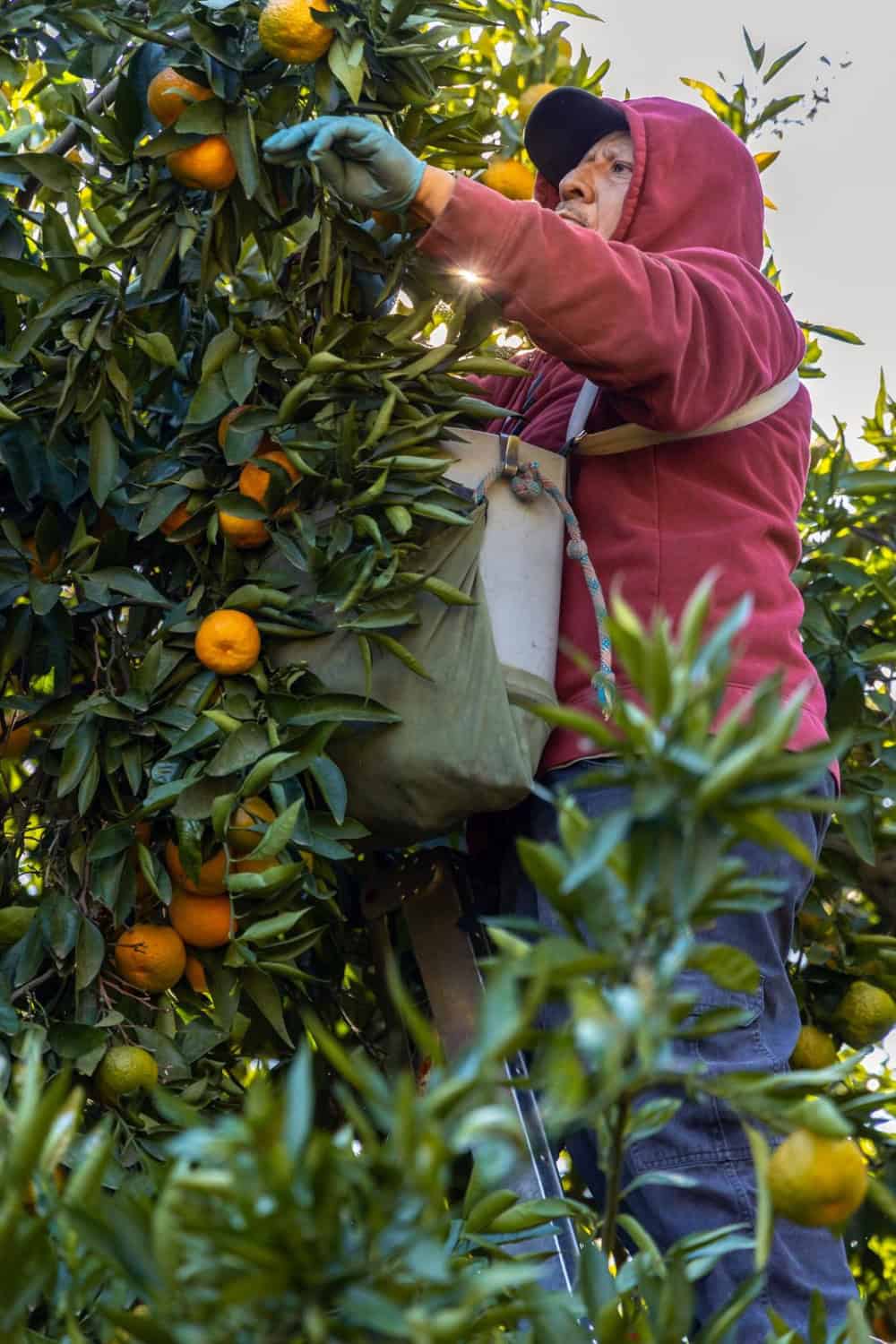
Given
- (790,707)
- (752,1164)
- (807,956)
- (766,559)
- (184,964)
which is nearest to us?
(790,707)

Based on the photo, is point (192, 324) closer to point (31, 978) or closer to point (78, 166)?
point (78, 166)

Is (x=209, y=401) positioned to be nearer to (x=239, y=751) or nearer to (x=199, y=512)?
(x=199, y=512)

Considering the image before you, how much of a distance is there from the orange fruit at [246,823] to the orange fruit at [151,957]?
119 mm

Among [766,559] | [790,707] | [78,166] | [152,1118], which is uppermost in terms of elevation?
[790,707]

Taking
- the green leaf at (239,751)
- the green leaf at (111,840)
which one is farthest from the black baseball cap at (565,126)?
the green leaf at (111,840)

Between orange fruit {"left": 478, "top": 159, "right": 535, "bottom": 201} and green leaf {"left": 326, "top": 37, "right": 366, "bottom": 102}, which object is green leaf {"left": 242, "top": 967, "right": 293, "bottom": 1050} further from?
orange fruit {"left": 478, "top": 159, "right": 535, "bottom": 201}

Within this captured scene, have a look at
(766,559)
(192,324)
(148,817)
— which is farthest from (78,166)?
(766,559)

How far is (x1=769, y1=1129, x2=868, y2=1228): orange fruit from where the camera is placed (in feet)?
3.50

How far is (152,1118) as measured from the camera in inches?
68.1

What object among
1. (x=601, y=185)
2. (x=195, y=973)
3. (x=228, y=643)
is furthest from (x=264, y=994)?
(x=601, y=185)

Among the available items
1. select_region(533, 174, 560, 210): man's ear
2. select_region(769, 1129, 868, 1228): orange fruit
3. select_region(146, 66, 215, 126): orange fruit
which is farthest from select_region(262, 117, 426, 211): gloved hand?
select_region(769, 1129, 868, 1228): orange fruit

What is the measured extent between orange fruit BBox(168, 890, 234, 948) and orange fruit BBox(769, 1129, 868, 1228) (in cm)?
76

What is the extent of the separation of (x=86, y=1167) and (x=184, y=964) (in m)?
0.86

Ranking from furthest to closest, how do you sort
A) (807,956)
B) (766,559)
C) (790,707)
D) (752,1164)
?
(807,956), (766,559), (752,1164), (790,707)
